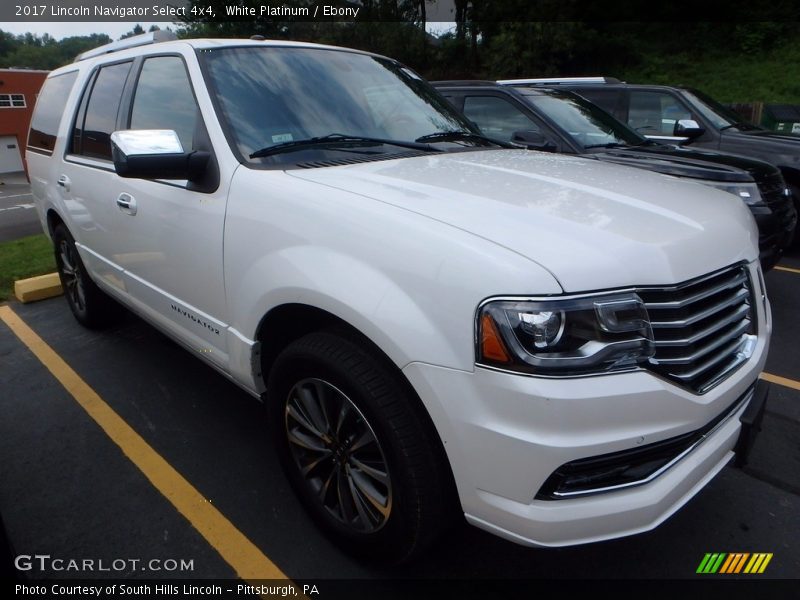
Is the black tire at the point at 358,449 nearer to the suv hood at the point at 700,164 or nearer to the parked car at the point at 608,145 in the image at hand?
the parked car at the point at 608,145

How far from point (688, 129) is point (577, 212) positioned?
5228 millimetres

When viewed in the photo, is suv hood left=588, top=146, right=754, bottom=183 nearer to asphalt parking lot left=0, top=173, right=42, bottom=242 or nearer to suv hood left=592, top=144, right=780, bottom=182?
suv hood left=592, top=144, right=780, bottom=182

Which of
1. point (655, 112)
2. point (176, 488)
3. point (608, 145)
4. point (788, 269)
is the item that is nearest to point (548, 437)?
point (176, 488)

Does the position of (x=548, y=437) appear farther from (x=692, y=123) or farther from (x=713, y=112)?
(x=713, y=112)

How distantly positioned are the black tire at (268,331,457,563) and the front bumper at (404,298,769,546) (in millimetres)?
114

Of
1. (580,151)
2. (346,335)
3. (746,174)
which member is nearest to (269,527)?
(346,335)

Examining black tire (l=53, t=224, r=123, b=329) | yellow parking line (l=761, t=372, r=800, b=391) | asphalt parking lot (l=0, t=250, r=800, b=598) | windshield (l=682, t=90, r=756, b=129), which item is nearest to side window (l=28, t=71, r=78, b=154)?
black tire (l=53, t=224, r=123, b=329)

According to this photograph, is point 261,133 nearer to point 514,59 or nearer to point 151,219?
point 151,219

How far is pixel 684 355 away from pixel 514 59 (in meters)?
27.5

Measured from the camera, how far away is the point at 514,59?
2664cm

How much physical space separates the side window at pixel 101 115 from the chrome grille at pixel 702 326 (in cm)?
306

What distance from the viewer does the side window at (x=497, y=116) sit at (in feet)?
18.3

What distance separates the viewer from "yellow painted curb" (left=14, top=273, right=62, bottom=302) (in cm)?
552

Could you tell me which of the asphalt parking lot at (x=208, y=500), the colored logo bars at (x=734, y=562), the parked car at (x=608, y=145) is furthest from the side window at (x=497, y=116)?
the colored logo bars at (x=734, y=562)
